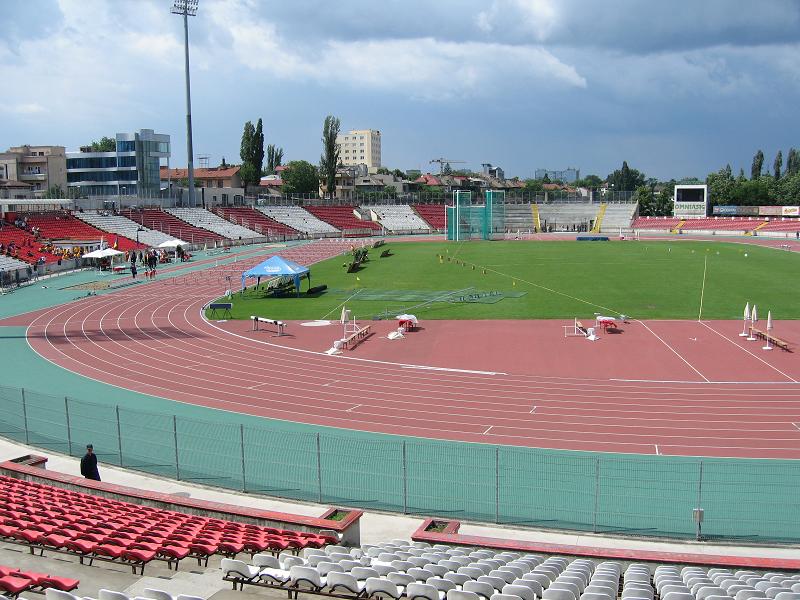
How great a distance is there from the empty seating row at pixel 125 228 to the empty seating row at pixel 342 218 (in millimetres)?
36112

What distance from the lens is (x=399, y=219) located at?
121 meters

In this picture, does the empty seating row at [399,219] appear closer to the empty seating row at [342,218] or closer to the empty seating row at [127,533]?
the empty seating row at [342,218]

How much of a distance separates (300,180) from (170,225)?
222 feet

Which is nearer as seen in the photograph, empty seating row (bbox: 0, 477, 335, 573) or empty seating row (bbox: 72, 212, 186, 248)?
empty seating row (bbox: 0, 477, 335, 573)

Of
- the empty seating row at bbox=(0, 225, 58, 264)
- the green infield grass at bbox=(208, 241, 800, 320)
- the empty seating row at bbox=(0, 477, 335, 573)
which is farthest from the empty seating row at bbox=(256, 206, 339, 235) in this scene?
the empty seating row at bbox=(0, 477, 335, 573)

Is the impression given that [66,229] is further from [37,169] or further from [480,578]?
[480,578]

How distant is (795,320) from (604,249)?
146 ft

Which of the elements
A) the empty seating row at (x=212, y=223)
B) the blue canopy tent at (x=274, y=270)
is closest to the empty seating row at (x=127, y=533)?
the blue canopy tent at (x=274, y=270)

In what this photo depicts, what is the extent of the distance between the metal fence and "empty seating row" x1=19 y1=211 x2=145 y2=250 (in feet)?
172

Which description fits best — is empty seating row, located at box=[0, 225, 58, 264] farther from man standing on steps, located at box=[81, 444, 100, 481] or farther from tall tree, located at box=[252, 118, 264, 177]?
tall tree, located at box=[252, 118, 264, 177]

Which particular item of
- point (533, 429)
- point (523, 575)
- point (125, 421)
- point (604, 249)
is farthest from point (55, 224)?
point (523, 575)

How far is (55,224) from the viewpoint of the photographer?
7081 cm

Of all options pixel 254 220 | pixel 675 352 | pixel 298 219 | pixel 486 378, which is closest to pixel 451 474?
pixel 486 378

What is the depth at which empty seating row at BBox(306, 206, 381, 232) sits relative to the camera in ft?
365
